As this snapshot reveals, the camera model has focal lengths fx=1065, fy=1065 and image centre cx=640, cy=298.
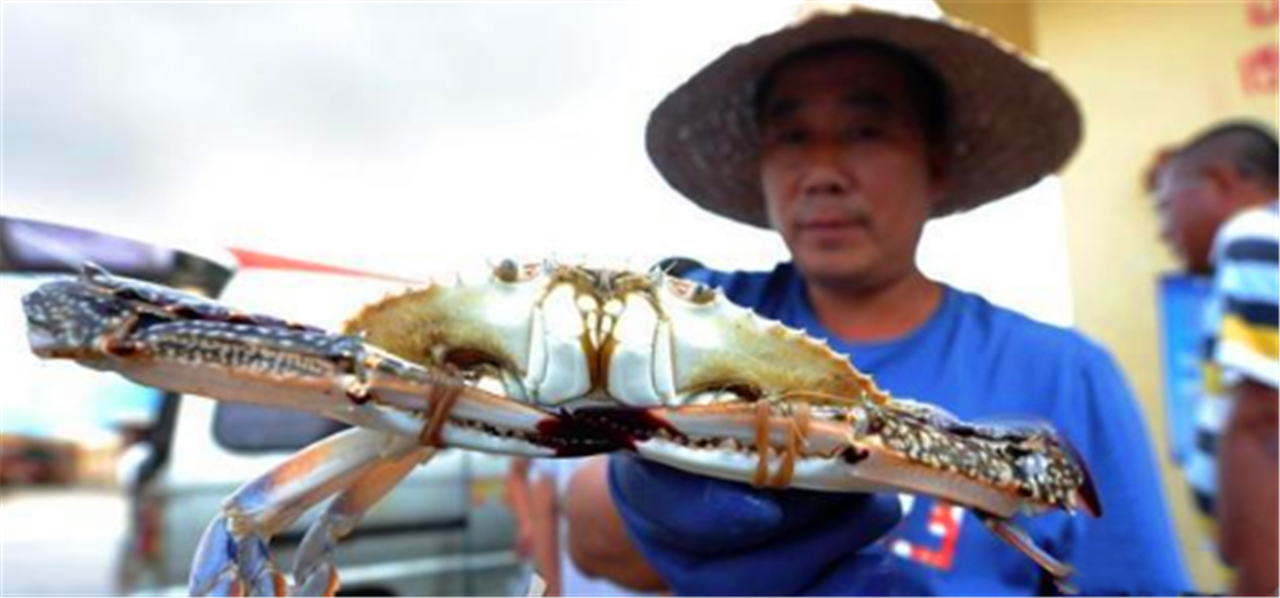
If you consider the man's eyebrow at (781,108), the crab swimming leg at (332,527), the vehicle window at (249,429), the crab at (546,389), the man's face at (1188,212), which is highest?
the man's eyebrow at (781,108)

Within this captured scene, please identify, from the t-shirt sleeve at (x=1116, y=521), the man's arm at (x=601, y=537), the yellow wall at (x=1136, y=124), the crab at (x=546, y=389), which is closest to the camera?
the crab at (x=546, y=389)

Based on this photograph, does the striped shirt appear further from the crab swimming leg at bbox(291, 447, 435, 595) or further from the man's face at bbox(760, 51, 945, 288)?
the crab swimming leg at bbox(291, 447, 435, 595)

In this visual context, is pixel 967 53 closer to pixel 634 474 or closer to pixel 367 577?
pixel 634 474

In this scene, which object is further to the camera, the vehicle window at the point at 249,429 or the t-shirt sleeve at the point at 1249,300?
the vehicle window at the point at 249,429

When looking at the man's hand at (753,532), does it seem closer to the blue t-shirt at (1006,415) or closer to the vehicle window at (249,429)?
the blue t-shirt at (1006,415)

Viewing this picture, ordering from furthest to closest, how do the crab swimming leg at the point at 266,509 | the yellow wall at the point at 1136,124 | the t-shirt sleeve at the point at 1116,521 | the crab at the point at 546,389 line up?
the yellow wall at the point at 1136,124 < the t-shirt sleeve at the point at 1116,521 < the crab swimming leg at the point at 266,509 < the crab at the point at 546,389

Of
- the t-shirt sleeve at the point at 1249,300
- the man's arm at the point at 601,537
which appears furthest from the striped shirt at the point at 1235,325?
the man's arm at the point at 601,537

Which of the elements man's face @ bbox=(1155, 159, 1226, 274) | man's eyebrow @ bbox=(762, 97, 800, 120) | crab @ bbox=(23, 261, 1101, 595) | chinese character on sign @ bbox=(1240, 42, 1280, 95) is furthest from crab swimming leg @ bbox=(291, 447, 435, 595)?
chinese character on sign @ bbox=(1240, 42, 1280, 95)
